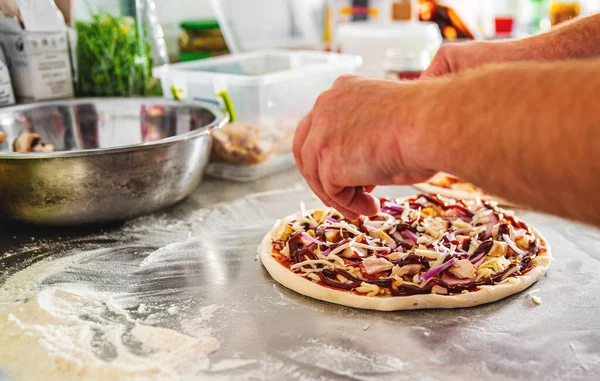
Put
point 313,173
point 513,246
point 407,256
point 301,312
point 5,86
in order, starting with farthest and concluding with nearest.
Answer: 1. point 5,86
2. point 513,246
3. point 407,256
4. point 301,312
5. point 313,173

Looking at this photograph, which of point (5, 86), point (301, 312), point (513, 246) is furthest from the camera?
point (5, 86)

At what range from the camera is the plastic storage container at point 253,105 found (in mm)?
1895

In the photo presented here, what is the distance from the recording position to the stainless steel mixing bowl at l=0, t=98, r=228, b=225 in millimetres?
1375

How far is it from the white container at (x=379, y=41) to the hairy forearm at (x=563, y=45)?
1.46 m

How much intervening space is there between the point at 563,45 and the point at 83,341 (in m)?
1.24

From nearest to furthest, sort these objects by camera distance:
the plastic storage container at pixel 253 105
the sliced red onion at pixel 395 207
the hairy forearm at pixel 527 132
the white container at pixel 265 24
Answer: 1. the hairy forearm at pixel 527 132
2. the sliced red onion at pixel 395 207
3. the plastic storage container at pixel 253 105
4. the white container at pixel 265 24

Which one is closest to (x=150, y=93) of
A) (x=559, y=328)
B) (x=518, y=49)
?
(x=518, y=49)

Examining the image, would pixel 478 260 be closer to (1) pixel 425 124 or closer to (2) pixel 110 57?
(1) pixel 425 124

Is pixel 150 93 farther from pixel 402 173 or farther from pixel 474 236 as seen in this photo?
pixel 402 173

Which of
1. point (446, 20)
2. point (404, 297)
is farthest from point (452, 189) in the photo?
point (446, 20)

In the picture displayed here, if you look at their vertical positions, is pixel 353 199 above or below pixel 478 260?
above

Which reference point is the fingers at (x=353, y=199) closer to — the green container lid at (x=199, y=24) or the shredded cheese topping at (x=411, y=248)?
the shredded cheese topping at (x=411, y=248)

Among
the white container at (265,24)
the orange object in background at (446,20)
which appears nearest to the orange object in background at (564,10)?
the orange object in background at (446,20)

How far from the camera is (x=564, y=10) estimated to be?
11.0 feet
